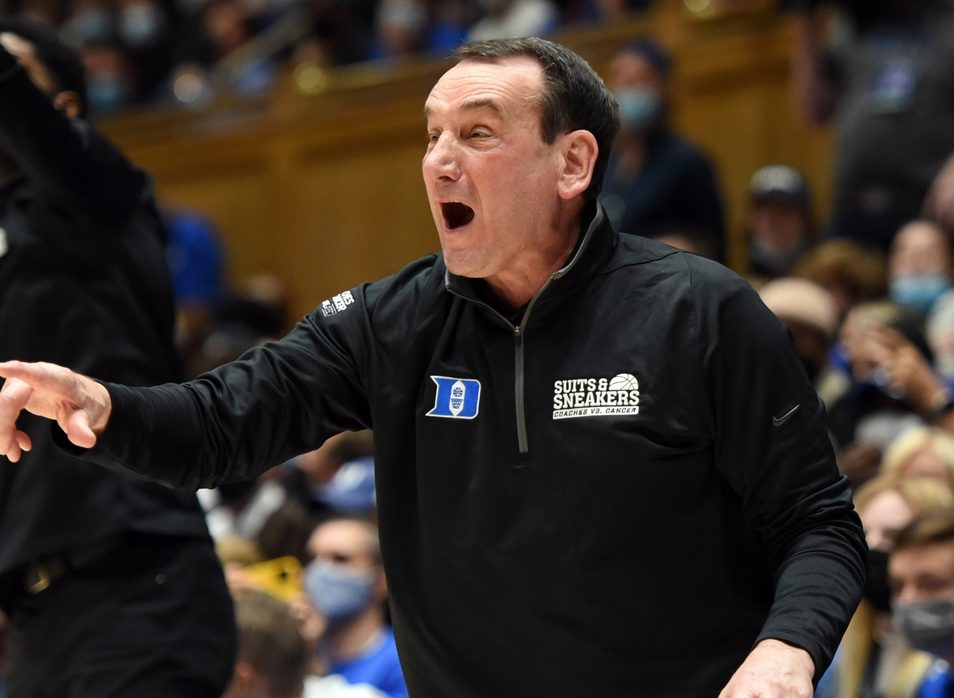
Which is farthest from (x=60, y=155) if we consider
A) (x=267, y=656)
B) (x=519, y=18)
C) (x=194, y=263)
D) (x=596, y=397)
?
(x=194, y=263)

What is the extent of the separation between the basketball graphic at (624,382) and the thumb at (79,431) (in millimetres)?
839

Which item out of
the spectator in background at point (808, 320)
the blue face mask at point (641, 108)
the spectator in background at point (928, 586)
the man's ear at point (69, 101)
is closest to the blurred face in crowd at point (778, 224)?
the blue face mask at point (641, 108)

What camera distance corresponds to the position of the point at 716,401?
2473mm

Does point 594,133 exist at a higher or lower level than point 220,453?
higher

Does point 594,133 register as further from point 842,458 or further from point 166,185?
point 166,185

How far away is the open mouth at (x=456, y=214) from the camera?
2646mm

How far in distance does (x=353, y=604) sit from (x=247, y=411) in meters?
2.75

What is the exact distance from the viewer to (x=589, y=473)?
2.46 metres

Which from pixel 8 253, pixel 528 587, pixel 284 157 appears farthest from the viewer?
pixel 284 157

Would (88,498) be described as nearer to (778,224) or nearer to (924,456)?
(924,456)

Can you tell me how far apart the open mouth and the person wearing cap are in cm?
460

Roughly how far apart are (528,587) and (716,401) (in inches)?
17.1

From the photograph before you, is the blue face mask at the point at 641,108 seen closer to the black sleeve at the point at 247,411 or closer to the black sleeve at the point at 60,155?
the black sleeve at the point at 60,155

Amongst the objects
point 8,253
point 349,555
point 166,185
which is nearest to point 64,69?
point 8,253
